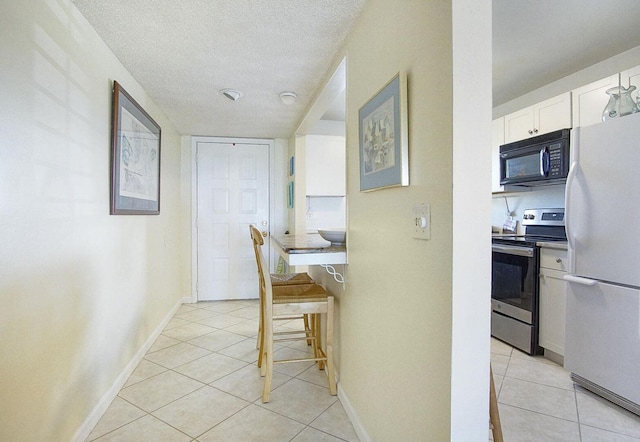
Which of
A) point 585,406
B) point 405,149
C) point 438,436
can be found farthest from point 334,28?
point 585,406

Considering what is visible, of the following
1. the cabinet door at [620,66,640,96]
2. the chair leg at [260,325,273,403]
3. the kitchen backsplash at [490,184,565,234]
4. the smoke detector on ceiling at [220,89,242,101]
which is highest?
the smoke detector on ceiling at [220,89,242,101]

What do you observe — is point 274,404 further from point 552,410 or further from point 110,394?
point 552,410

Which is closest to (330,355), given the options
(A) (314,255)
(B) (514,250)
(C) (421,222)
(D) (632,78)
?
(A) (314,255)

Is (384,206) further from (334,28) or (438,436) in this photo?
(334,28)

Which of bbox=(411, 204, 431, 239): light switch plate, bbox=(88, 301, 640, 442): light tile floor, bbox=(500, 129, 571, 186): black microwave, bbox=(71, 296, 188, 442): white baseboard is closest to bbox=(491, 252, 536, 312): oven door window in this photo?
bbox=(88, 301, 640, 442): light tile floor

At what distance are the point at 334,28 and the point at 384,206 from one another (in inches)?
42.8

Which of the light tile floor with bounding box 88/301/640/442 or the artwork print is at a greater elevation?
the artwork print

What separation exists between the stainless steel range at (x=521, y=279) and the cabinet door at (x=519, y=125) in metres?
0.71

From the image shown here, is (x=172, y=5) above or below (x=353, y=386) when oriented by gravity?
above

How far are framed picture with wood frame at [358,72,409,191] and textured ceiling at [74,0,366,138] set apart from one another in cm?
60

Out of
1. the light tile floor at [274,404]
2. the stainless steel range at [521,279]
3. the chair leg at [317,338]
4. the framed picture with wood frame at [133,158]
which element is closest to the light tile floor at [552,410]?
the light tile floor at [274,404]

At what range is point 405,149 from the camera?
1.21m

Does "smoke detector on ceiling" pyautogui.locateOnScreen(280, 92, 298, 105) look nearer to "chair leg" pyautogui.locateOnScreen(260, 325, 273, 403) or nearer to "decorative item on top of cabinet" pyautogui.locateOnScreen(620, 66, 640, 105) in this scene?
"chair leg" pyautogui.locateOnScreen(260, 325, 273, 403)

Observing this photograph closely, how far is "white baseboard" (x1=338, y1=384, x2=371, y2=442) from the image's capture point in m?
1.64
